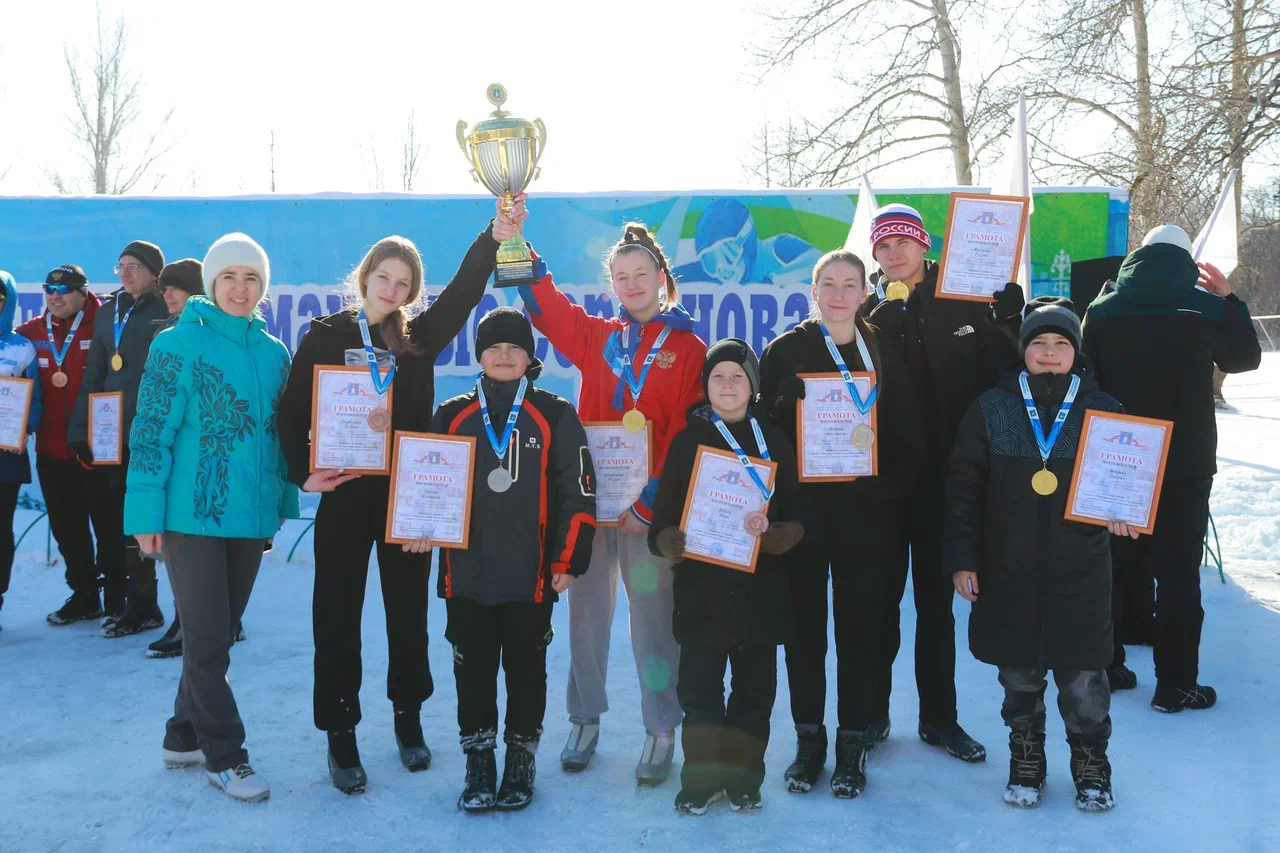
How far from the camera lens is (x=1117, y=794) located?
347 centimetres

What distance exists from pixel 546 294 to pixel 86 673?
3176 millimetres

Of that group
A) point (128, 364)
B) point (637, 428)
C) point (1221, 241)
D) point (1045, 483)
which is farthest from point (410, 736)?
point (1221, 241)

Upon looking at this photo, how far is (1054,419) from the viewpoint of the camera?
340cm

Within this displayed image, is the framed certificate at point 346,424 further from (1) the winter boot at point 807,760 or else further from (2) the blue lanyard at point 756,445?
(1) the winter boot at point 807,760

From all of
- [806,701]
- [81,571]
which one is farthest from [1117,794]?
[81,571]

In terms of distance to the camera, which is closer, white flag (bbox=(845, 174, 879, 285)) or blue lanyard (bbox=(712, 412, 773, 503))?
blue lanyard (bbox=(712, 412, 773, 503))

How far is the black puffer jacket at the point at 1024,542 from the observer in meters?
3.30

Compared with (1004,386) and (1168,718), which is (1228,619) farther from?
(1004,386)

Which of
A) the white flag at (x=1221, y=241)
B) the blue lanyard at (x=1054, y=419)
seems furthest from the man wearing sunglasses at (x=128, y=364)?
the white flag at (x=1221, y=241)

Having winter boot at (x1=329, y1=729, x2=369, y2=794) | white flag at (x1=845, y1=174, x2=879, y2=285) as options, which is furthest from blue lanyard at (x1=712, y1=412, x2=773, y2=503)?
white flag at (x1=845, y1=174, x2=879, y2=285)

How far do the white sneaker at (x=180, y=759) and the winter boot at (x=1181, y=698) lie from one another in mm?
3998

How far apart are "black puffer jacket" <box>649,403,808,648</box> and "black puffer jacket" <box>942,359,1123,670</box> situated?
0.60m

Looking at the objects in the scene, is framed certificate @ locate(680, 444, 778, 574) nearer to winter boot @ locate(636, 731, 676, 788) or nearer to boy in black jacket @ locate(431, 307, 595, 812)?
boy in black jacket @ locate(431, 307, 595, 812)

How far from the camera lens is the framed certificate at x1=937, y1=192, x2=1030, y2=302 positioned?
3.75 m
